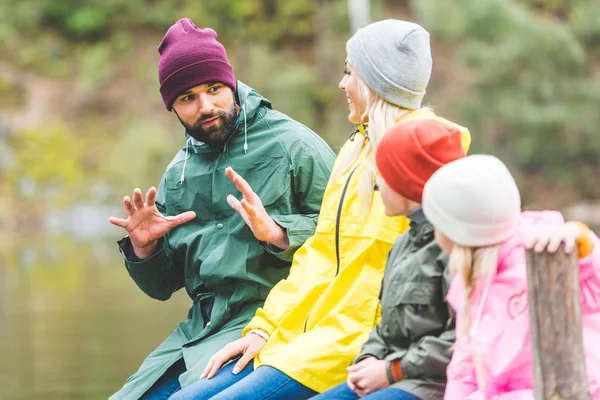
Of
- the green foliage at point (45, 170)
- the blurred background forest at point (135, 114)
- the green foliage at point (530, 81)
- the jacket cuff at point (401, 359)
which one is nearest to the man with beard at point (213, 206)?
the jacket cuff at point (401, 359)

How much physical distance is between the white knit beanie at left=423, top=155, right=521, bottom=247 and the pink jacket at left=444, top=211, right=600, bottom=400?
7 centimetres

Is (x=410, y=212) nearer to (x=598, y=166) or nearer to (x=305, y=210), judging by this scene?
(x=305, y=210)

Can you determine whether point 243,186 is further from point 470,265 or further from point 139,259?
point 470,265

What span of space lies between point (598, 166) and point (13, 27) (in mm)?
22531

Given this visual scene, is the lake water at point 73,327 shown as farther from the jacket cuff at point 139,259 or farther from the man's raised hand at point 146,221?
the man's raised hand at point 146,221

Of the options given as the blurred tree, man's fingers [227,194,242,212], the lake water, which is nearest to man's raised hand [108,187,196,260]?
man's fingers [227,194,242,212]

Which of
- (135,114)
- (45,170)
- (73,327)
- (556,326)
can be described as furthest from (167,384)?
(135,114)

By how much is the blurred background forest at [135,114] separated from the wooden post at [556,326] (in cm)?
633

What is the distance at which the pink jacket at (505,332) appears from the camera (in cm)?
236

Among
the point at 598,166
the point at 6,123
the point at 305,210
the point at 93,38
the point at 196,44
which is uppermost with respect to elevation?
the point at 93,38

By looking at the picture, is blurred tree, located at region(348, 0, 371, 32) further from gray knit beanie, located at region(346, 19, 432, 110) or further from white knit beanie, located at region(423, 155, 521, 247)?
white knit beanie, located at region(423, 155, 521, 247)

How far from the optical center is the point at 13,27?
39531 mm

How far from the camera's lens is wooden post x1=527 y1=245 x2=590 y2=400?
7.56 ft

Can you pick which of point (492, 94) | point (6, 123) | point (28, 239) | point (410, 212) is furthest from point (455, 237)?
point (6, 123)
